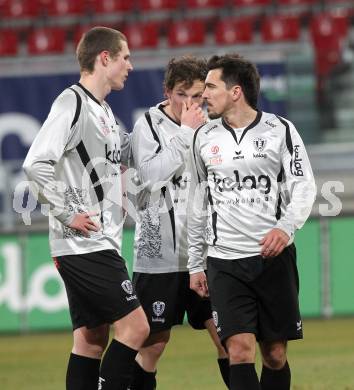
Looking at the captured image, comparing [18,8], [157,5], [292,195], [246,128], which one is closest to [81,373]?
[292,195]

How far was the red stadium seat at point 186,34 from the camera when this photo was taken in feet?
52.4

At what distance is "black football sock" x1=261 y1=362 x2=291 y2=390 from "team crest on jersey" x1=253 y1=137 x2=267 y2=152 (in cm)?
114

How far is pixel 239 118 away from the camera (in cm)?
562

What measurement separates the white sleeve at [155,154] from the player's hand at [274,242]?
0.70m

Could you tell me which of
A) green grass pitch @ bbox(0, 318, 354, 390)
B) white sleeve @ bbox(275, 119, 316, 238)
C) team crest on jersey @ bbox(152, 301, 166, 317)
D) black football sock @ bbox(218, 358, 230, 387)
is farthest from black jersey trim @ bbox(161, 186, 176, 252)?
green grass pitch @ bbox(0, 318, 354, 390)

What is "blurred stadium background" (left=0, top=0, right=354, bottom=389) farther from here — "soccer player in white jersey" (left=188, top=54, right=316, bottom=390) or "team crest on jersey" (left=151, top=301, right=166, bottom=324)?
"soccer player in white jersey" (left=188, top=54, right=316, bottom=390)

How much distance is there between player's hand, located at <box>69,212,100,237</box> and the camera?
17.3 ft

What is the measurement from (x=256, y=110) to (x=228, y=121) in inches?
7.2

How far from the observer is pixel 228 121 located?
18.5 ft

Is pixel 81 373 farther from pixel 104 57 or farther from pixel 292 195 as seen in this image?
pixel 104 57

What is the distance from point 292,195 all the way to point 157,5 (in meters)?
11.4

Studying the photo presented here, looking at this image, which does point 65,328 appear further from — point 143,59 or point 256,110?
point 256,110

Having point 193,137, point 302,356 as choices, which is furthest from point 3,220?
point 193,137

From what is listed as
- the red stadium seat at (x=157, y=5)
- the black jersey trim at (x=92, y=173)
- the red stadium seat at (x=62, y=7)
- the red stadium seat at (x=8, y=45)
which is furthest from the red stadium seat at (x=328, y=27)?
the black jersey trim at (x=92, y=173)
